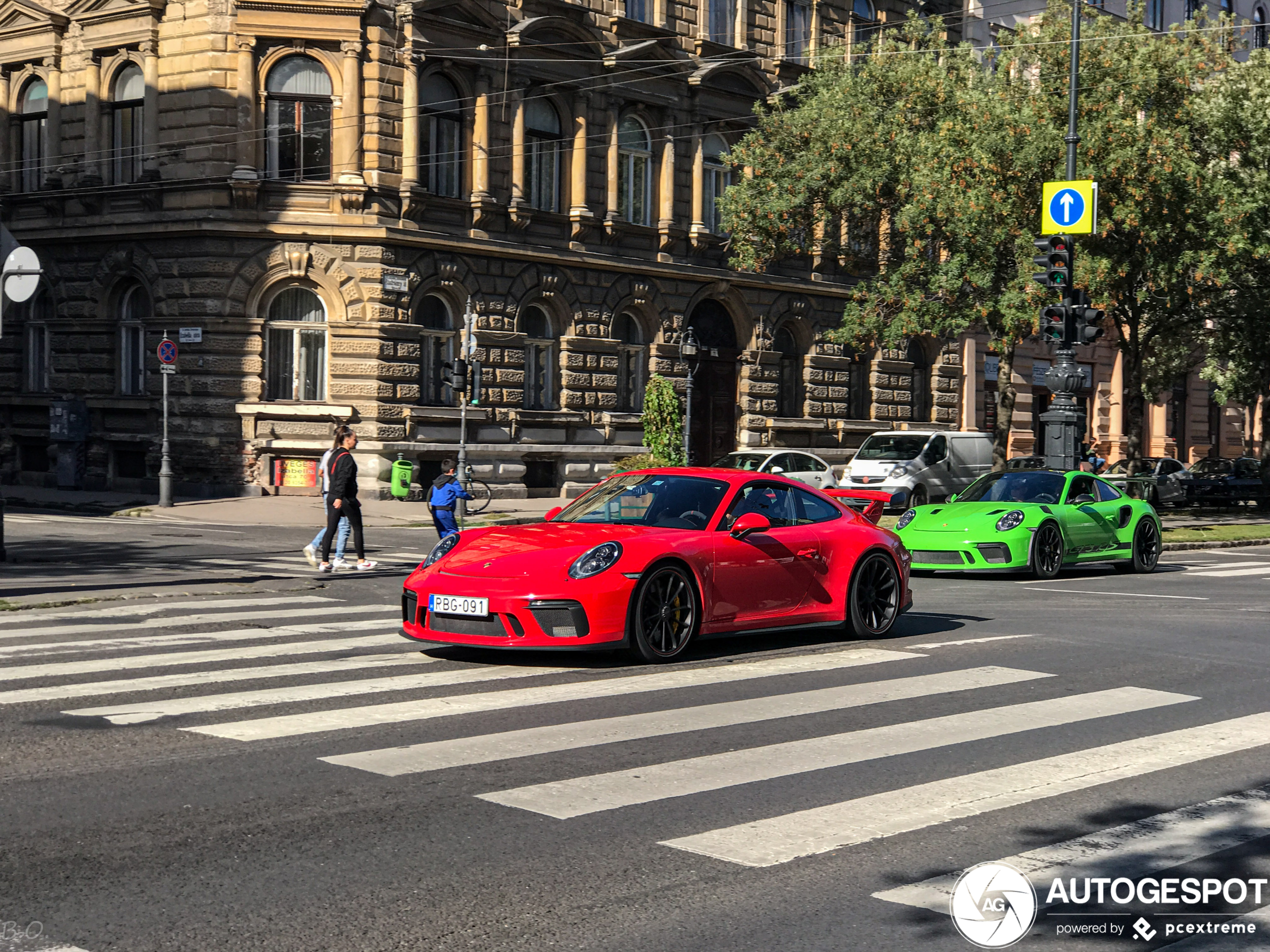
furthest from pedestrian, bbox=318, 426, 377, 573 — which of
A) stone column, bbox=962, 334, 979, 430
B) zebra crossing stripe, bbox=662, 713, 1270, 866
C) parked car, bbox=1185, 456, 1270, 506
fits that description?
stone column, bbox=962, 334, 979, 430

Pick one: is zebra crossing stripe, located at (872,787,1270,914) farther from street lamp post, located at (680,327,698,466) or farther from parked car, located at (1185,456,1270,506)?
parked car, located at (1185,456,1270,506)

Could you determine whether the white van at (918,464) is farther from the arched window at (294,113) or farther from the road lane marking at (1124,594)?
the road lane marking at (1124,594)

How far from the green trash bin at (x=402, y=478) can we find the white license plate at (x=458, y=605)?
20.1 meters

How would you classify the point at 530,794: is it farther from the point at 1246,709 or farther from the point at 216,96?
the point at 216,96

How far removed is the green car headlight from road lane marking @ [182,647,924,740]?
7241 mm

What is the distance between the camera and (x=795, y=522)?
11859 millimetres

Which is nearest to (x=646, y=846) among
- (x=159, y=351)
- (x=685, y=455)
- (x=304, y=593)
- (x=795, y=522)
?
(x=795, y=522)

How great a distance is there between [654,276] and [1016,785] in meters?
31.0

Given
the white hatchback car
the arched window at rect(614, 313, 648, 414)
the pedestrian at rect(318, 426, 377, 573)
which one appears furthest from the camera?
the arched window at rect(614, 313, 648, 414)

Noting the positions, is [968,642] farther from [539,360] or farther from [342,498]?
[539,360]

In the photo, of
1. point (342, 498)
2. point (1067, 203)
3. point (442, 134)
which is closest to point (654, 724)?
point (342, 498)

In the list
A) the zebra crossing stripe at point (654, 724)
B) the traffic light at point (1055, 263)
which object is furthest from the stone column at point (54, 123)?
the zebra crossing stripe at point (654, 724)

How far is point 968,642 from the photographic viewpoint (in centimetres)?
1218

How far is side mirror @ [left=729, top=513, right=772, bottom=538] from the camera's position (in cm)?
1111
